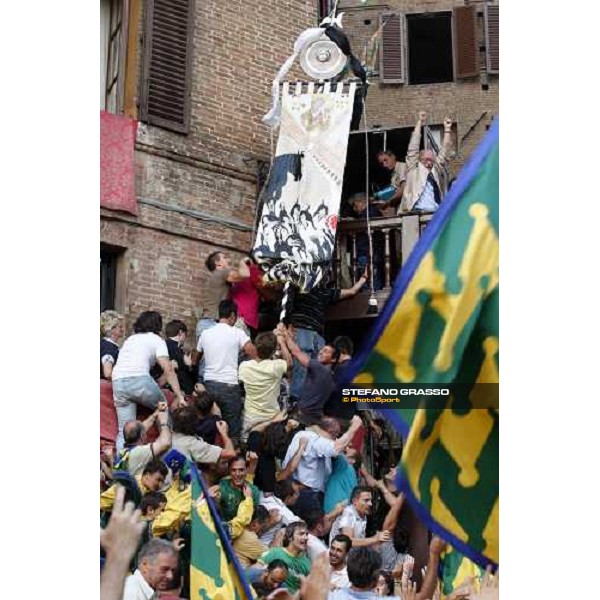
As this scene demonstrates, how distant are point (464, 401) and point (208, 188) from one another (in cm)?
399

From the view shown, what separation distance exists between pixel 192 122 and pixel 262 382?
2915mm

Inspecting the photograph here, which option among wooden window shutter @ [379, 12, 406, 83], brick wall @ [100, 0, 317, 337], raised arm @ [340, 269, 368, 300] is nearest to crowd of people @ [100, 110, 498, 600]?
raised arm @ [340, 269, 368, 300]

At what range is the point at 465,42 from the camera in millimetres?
17062

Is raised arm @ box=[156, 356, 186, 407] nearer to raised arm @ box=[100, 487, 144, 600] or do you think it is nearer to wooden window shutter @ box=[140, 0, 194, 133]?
raised arm @ box=[100, 487, 144, 600]

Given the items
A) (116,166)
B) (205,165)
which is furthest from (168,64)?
(116,166)

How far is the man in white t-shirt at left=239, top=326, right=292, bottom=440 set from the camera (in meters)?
13.5

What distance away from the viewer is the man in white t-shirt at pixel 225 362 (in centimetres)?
1348

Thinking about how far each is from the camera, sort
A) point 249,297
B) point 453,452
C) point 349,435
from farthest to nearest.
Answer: point 249,297, point 349,435, point 453,452

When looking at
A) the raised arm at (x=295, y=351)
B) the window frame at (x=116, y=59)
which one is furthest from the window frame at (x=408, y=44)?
the raised arm at (x=295, y=351)

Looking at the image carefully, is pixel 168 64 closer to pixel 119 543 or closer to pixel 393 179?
pixel 393 179

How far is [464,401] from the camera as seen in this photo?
1202 centimetres

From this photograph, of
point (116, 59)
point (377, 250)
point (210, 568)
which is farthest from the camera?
point (116, 59)

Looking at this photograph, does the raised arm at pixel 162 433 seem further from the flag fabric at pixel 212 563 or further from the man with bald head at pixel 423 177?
the man with bald head at pixel 423 177

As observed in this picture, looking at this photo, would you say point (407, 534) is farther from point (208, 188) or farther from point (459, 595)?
point (208, 188)
